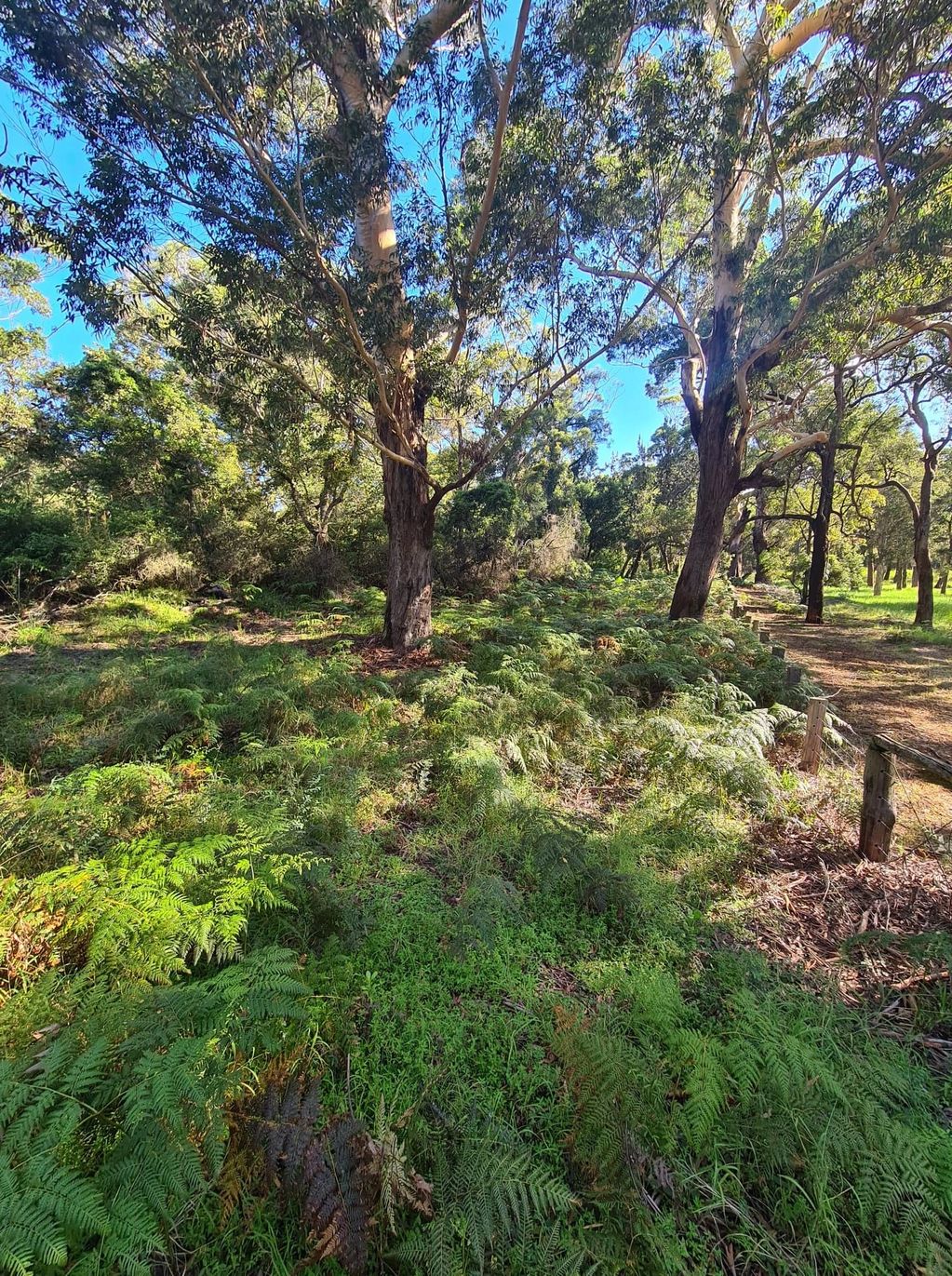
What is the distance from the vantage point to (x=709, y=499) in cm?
909

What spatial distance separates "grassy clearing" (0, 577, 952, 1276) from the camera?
4.82ft

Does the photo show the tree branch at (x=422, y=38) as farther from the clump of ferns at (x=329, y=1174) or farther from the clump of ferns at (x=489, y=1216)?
the clump of ferns at (x=489, y=1216)

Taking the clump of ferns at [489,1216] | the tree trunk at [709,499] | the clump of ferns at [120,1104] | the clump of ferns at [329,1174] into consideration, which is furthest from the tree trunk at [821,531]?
the clump of ferns at [120,1104]

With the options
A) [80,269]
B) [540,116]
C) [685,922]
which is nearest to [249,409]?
[80,269]

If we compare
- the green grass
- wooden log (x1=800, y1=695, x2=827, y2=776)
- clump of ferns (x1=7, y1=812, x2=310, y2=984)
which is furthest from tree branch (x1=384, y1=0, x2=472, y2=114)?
the green grass

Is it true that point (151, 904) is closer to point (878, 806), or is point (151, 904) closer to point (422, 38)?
point (878, 806)

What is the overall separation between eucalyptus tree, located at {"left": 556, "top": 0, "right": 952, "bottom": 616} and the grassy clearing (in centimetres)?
746

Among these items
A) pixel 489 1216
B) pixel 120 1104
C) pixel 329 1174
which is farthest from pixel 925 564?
pixel 120 1104

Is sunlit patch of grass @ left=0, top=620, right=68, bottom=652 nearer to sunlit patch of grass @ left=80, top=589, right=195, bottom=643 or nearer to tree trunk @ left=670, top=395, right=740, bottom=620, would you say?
sunlit patch of grass @ left=80, top=589, right=195, bottom=643

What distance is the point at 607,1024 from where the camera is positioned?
2100 mm

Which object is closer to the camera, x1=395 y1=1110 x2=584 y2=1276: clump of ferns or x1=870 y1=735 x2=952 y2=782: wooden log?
x1=395 y1=1110 x2=584 y2=1276: clump of ferns

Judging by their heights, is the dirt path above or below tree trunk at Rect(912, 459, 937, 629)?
below

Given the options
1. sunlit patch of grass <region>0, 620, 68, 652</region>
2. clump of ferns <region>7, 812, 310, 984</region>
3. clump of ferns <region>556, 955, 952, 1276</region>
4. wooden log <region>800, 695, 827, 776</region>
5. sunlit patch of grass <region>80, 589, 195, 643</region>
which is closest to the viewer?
clump of ferns <region>556, 955, 952, 1276</region>

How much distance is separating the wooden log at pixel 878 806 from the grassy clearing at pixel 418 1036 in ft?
1.99
